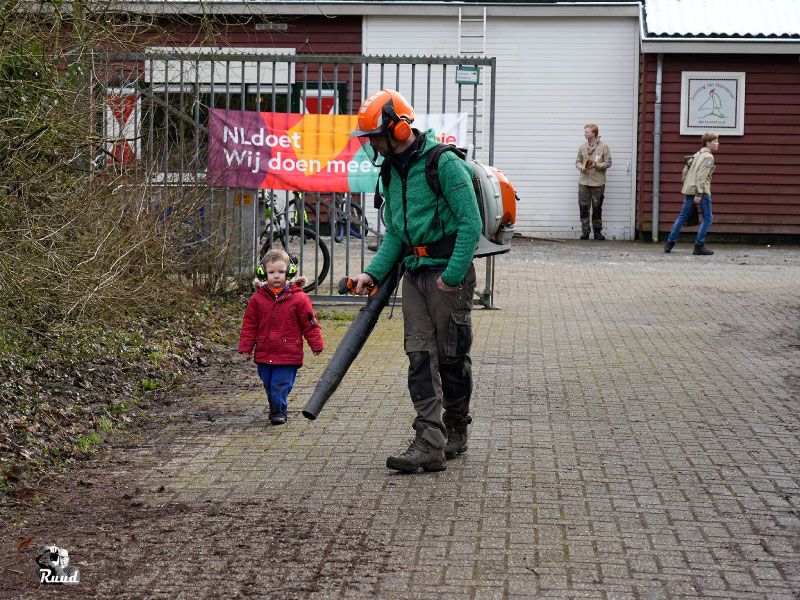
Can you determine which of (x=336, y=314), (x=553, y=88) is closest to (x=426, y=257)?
(x=336, y=314)

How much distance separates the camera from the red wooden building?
22812 millimetres

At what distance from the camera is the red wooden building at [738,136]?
2281 cm

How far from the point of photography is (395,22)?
76.5 ft

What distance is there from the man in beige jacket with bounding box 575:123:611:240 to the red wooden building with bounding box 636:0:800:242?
2.73ft

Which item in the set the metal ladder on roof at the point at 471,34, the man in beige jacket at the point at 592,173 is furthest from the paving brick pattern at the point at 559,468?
the metal ladder on roof at the point at 471,34

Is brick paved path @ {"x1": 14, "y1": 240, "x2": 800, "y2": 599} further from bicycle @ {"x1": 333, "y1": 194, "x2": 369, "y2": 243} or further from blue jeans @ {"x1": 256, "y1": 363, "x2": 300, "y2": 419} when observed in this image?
bicycle @ {"x1": 333, "y1": 194, "x2": 369, "y2": 243}

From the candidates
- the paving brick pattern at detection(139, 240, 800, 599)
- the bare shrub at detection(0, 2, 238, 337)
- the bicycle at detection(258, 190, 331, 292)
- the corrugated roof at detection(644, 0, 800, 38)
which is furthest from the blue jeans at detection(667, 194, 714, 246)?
the bare shrub at detection(0, 2, 238, 337)

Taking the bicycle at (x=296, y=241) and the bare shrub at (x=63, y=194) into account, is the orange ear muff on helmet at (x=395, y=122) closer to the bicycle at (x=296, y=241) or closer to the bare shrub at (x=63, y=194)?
the bare shrub at (x=63, y=194)

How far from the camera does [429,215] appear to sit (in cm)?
652

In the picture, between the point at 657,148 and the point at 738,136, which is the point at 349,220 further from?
the point at 738,136

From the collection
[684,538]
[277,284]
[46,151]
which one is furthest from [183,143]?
[684,538]

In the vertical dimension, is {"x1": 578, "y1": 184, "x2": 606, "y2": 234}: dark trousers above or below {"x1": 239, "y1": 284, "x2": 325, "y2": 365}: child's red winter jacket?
above

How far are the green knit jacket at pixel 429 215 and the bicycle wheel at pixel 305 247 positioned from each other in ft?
21.0

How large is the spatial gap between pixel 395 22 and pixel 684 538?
19024 millimetres
